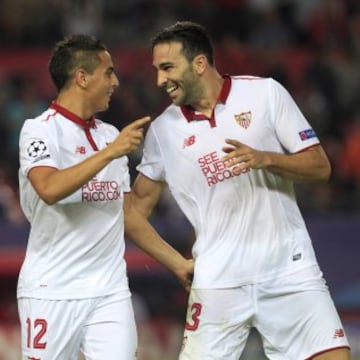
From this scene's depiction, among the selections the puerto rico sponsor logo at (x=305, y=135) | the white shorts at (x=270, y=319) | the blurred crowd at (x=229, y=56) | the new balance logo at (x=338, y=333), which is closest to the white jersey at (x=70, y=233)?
the white shorts at (x=270, y=319)

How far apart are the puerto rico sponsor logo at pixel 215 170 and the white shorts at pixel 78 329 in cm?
86

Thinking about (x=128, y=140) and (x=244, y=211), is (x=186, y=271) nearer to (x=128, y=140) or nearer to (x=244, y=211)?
(x=244, y=211)

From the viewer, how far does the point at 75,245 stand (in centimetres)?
816

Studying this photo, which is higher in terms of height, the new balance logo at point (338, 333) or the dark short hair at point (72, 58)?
the dark short hair at point (72, 58)

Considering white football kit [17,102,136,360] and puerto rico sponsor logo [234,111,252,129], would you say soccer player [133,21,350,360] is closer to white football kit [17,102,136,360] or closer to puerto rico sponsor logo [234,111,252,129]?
puerto rico sponsor logo [234,111,252,129]

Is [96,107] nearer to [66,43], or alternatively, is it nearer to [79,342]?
[66,43]

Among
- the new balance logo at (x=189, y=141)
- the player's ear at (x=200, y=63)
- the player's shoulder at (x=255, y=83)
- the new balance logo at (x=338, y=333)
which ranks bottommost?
the new balance logo at (x=338, y=333)

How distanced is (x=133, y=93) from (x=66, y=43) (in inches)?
260

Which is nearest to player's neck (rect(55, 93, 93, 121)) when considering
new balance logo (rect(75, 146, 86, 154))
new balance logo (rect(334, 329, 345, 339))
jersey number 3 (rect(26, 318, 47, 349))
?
new balance logo (rect(75, 146, 86, 154))

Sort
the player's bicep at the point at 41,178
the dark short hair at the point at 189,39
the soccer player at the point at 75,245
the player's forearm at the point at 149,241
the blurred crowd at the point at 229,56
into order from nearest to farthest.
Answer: the player's bicep at the point at 41,178, the soccer player at the point at 75,245, the dark short hair at the point at 189,39, the player's forearm at the point at 149,241, the blurred crowd at the point at 229,56

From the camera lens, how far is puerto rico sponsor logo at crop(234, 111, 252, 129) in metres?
8.38

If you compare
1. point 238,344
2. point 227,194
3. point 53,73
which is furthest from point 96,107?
point 238,344

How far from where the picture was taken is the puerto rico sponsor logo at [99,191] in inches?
322

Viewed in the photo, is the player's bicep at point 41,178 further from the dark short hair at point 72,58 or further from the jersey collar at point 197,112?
the jersey collar at point 197,112
